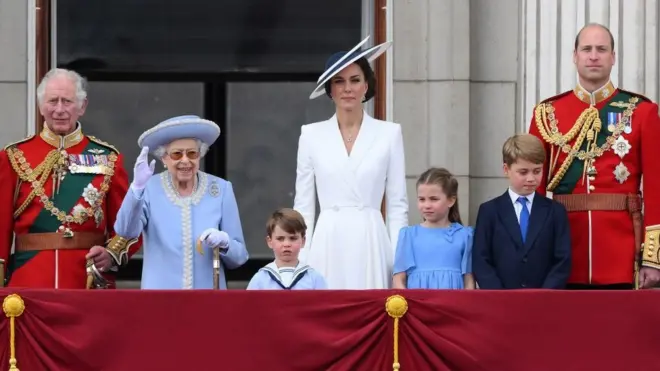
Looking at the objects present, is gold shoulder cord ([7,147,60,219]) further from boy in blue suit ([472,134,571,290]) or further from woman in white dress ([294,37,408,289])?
boy in blue suit ([472,134,571,290])

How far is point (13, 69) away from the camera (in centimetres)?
1012

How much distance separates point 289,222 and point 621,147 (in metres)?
1.56

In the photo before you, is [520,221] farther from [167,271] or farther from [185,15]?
[185,15]

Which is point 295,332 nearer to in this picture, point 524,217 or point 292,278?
point 292,278

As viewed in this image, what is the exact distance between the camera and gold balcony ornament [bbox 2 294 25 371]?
24.0 feet

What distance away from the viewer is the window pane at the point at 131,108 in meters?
10.6

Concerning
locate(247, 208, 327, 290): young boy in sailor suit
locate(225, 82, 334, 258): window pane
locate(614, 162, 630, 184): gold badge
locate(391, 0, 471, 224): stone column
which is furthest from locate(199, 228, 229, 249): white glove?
locate(225, 82, 334, 258): window pane

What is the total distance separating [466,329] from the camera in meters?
7.40

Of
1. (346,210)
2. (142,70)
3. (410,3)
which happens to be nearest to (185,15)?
(142,70)

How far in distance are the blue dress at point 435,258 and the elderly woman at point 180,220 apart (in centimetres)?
73

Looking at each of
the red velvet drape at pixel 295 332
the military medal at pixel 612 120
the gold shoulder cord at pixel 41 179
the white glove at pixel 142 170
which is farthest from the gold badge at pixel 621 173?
the gold shoulder cord at pixel 41 179

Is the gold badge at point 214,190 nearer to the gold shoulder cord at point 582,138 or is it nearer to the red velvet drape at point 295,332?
the red velvet drape at point 295,332

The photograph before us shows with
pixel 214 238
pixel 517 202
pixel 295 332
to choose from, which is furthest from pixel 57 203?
pixel 517 202

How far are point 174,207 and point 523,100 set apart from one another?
2.77 metres
